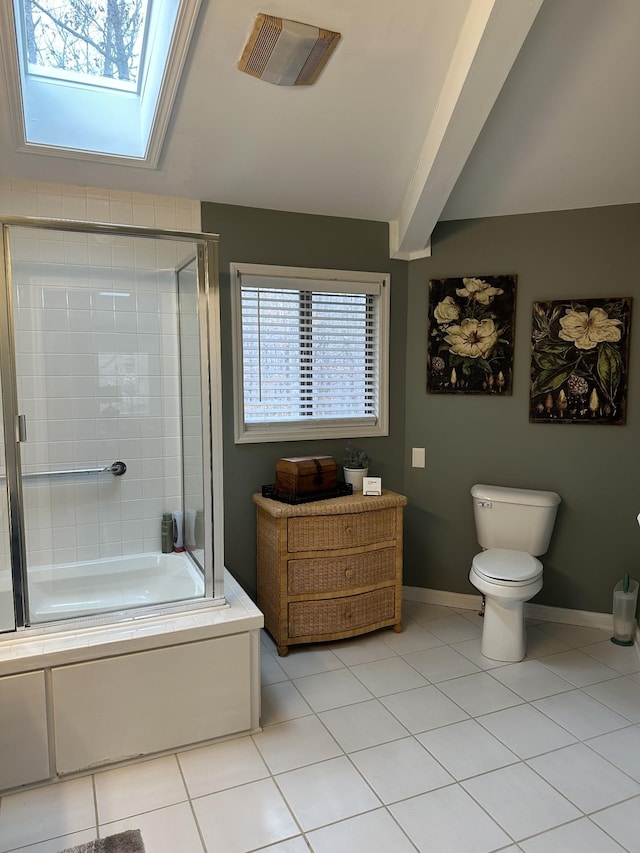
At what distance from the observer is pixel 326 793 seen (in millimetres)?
1982

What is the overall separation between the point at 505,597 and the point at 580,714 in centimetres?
55

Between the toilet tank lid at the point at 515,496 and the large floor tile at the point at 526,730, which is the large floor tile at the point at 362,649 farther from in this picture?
the toilet tank lid at the point at 515,496

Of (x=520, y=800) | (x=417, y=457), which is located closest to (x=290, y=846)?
(x=520, y=800)

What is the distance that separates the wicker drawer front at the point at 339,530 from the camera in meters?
2.87

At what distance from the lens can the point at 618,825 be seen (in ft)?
6.07

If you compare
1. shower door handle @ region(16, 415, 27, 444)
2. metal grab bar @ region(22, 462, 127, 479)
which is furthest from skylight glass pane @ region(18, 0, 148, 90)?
metal grab bar @ region(22, 462, 127, 479)

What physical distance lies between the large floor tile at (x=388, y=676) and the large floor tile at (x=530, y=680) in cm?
39

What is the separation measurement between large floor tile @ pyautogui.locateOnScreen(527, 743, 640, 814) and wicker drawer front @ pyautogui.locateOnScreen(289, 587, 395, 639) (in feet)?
3.51

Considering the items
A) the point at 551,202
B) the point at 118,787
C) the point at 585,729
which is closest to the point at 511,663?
the point at 585,729

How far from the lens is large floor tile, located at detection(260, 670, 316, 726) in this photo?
242cm

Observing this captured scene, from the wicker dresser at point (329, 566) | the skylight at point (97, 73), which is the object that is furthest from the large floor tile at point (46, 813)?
the skylight at point (97, 73)

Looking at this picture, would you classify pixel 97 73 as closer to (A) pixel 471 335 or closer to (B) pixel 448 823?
(A) pixel 471 335

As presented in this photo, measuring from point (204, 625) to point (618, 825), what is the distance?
1.52 metres

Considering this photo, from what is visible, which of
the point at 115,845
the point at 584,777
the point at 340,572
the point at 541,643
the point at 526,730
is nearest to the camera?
the point at 115,845
